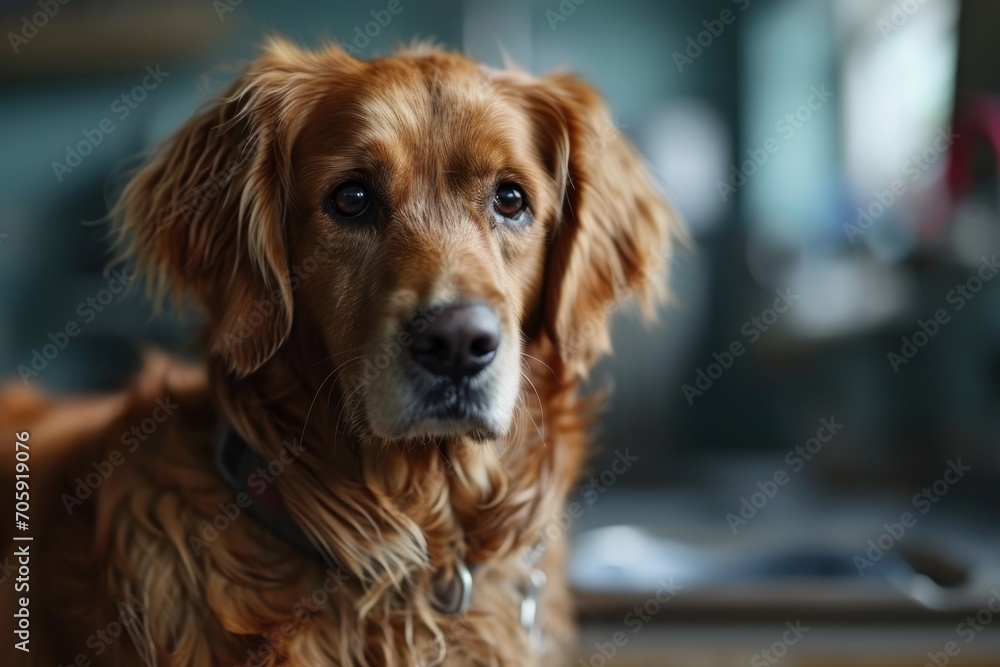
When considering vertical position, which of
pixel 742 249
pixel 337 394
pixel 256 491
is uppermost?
pixel 337 394

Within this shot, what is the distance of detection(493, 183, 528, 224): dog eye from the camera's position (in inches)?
49.2

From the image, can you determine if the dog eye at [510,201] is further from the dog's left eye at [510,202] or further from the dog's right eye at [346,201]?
the dog's right eye at [346,201]

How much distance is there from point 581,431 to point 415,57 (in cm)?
68

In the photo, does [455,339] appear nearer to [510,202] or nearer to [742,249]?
[510,202]

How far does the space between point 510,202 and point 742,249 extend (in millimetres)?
1422

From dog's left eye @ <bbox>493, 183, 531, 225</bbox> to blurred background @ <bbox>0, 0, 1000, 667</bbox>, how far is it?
1.06 metres

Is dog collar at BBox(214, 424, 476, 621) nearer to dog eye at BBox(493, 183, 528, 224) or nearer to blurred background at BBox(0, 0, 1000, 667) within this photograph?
dog eye at BBox(493, 183, 528, 224)

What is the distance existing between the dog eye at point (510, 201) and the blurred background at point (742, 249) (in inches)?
41.8

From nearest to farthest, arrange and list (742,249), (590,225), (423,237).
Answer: (423,237), (590,225), (742,249)

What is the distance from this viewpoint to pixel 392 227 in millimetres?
1172

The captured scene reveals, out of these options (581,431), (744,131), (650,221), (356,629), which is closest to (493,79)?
(650,221)

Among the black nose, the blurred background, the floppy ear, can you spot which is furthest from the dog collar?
the blurred background

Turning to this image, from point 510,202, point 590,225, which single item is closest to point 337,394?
point 510,202

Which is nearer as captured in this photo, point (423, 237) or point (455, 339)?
point (455, 339)
